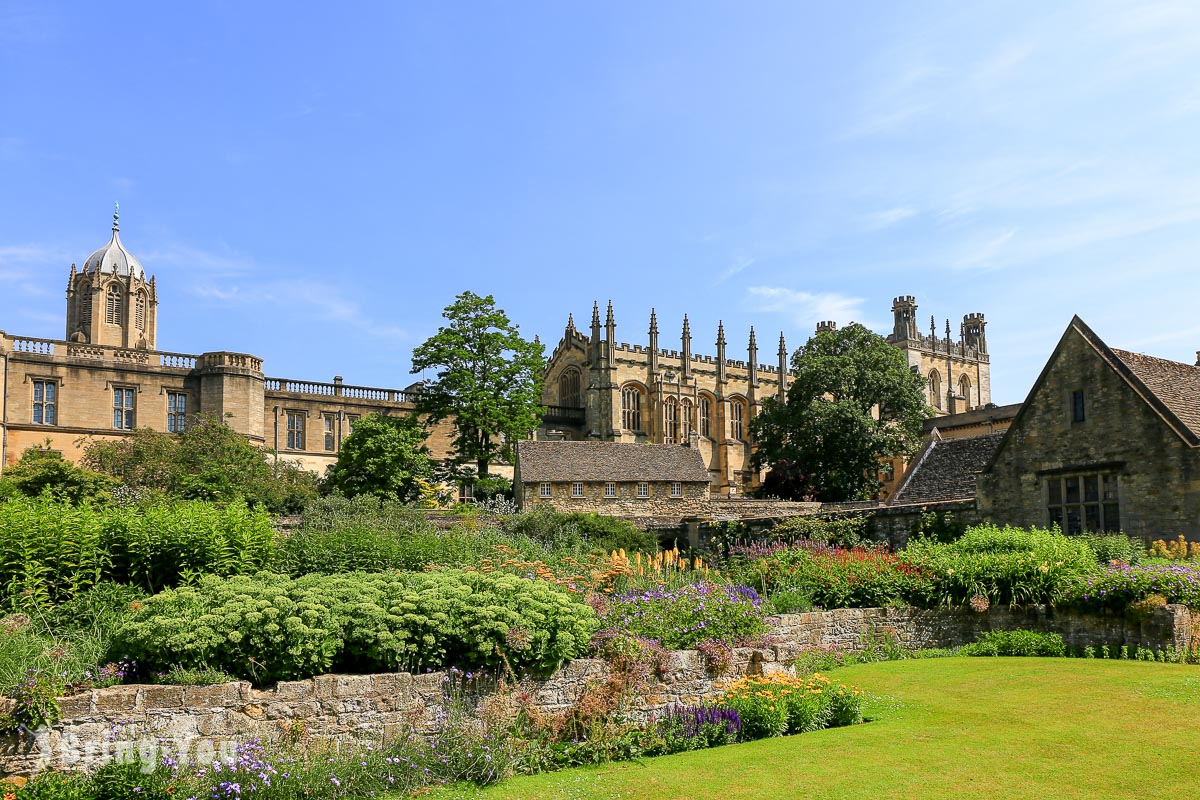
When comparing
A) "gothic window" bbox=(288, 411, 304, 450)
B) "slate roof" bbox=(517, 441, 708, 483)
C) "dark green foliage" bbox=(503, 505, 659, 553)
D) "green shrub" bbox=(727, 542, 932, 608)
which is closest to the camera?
"green shrub" bbox=(727, 542, 932, 608)

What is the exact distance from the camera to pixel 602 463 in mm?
44438

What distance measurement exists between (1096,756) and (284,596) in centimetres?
839

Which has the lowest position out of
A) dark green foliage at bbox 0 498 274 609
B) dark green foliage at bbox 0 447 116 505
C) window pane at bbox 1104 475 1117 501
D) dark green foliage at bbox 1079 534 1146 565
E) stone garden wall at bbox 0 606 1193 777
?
stone garden wall at bbox 0 606 1193 777

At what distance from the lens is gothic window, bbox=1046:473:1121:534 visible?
22.3m

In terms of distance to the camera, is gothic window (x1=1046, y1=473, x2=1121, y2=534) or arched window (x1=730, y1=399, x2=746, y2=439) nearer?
gothic window (x1=1046, y1=473, x2=1121, y2=534)

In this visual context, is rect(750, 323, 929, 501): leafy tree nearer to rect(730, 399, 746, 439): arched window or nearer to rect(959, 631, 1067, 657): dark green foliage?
rect(730, 399, 746, 439): arched window

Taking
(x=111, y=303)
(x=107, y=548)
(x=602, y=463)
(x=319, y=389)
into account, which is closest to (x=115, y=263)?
(x=111, y=303)

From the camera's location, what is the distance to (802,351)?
197ft

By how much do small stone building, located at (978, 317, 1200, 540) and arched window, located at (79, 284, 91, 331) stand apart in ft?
237

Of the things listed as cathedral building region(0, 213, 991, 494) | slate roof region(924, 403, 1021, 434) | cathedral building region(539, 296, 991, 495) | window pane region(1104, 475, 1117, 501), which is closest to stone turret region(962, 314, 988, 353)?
cathedral building region(0, 213, 991, 494)

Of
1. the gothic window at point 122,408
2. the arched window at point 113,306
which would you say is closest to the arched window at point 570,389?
the gothic window at point 122,408

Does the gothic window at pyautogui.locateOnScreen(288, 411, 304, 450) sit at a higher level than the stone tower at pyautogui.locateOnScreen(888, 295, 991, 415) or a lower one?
lower

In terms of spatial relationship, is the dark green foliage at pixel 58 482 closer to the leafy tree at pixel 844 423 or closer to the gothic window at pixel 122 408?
the gothic window at pixel 122 408

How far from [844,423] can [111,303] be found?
59.0m
